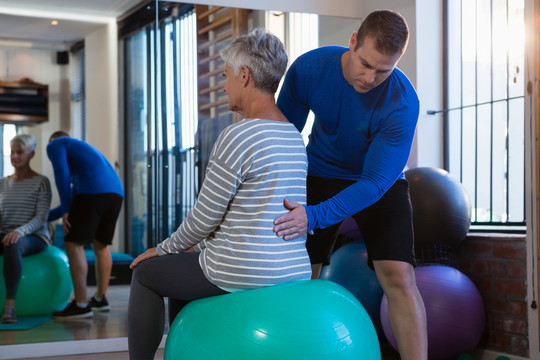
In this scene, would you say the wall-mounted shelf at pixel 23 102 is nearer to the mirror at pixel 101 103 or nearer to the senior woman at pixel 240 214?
the mirror at pixel 101 103

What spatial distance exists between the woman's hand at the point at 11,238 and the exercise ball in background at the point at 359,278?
2143 millimetres

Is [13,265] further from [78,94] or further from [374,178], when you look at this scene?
[78,94]

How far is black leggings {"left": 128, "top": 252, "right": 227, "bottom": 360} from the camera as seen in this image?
181 centimetres

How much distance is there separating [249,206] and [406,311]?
26.8 inches

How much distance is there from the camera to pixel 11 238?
14.5ft

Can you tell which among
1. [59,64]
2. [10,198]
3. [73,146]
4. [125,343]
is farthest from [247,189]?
[59,64]

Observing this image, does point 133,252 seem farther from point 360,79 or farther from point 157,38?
point 360,79

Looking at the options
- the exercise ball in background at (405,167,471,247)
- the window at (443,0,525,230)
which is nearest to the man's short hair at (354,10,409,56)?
the exercise ball in background at (405,167,471,247)

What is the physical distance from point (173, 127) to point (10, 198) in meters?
1.63

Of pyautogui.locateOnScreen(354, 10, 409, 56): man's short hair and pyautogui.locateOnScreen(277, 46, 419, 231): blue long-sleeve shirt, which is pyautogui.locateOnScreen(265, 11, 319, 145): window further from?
pyautogui.locateOnScreen(354, 10, 409, 56): man's short hair

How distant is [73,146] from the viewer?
4680mm

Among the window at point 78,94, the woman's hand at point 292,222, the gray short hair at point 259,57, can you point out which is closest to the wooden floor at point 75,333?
the woman's hand at point 292,222

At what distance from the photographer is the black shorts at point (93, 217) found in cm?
Result: 457

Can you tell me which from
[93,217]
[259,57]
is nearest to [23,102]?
[93,217]
